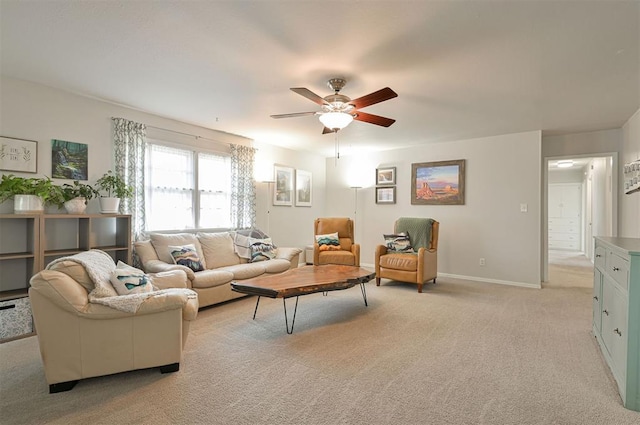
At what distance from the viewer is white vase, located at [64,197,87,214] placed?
3.54m

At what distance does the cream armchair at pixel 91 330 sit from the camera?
2.12 metres

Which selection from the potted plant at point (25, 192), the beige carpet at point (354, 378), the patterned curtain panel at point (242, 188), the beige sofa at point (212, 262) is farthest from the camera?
the patterned curtain panel at point (242, 188)

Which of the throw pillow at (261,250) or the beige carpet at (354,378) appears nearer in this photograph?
the beige carpet at (354,378)

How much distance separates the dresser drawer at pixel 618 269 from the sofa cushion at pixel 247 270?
3.70 m


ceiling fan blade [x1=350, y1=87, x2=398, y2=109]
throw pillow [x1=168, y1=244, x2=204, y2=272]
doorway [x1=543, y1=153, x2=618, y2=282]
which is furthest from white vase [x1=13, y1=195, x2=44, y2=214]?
doorway [x1=543, y1=153, x2=618, y2=282]

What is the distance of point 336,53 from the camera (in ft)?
8.89

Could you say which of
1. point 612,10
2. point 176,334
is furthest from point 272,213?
point 612,10

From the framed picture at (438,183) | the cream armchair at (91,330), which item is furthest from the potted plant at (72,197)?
the framed picture at (438,183)

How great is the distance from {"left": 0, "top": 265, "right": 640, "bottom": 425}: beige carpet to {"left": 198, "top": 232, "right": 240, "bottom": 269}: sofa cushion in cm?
102

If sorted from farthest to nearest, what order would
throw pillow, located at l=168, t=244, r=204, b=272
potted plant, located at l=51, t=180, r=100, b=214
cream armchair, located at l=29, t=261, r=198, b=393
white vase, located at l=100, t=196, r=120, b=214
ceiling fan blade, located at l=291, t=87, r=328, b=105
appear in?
throw pillow, located at l=168, t=244, r=204, b=272 < white vase, located at l=100, t=196, r=120, b=214 < potted plant, located at l=51, t=180, r=100, b=214 < ceiling fan blade, located at l=291, t=87, r=328, b=105 < cream armchair, located at l=29, t=261, r=198, b=393

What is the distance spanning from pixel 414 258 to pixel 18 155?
4952mm

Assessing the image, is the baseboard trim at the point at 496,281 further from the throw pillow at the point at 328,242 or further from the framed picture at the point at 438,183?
the throw pillow at the point at 328,242

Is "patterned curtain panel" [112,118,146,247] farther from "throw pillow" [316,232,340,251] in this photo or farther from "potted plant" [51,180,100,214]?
"throw pillow" [316,232,340,251]

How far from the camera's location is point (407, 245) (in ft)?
18.0
